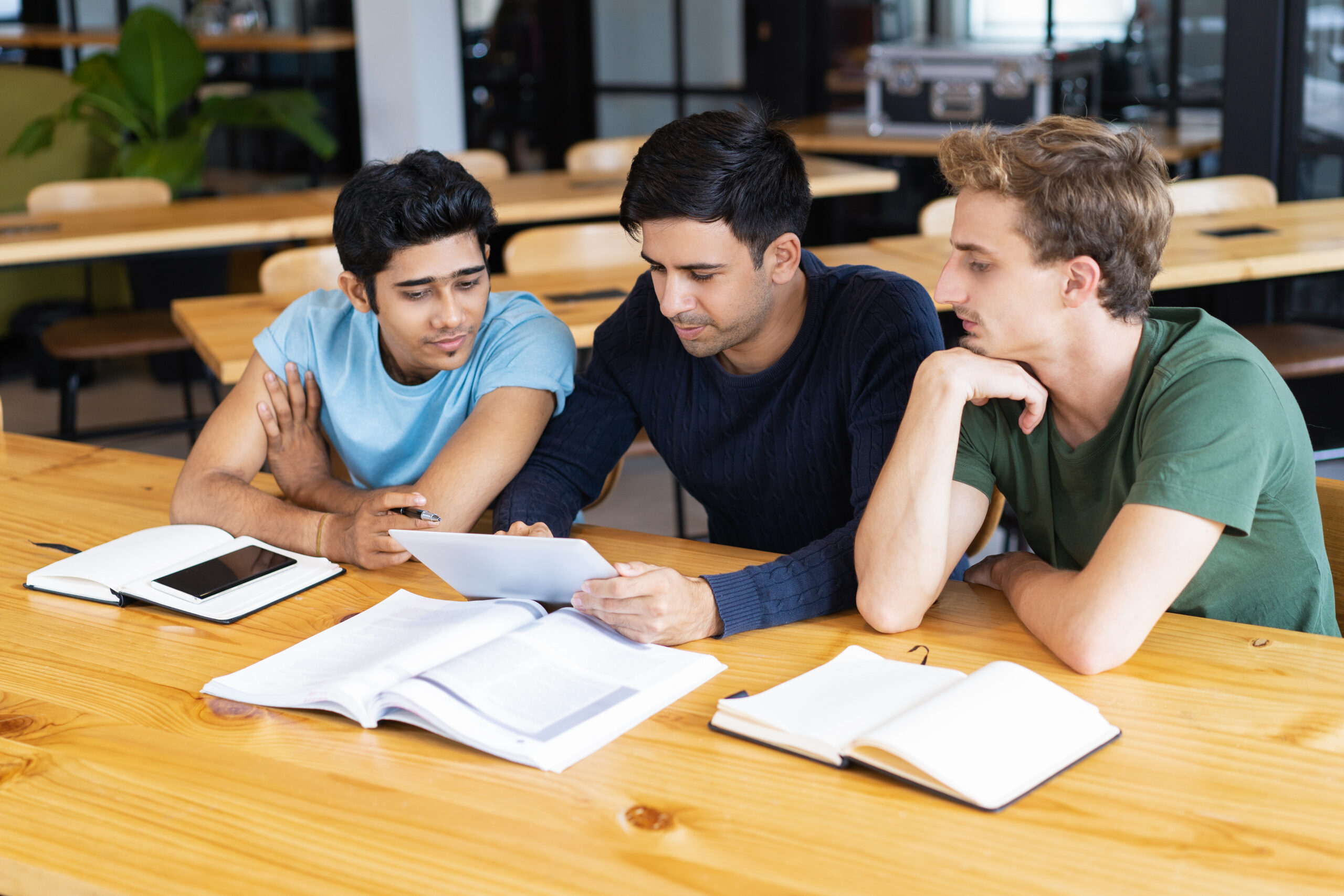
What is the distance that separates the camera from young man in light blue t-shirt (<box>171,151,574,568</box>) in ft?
5.65

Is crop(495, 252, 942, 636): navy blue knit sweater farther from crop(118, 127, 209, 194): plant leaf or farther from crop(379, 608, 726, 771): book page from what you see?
crop(118, 127, 209, 194): plant leaf

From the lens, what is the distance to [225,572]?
1574mm

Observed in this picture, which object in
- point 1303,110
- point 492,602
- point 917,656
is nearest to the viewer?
point 917,656

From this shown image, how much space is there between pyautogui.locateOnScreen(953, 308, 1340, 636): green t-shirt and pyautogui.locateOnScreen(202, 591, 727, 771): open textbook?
0.47m

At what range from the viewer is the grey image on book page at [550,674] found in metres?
1.17

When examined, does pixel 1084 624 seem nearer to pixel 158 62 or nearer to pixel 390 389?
pixel 390 389

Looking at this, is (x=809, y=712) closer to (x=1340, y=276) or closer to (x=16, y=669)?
(x=16, y=669)

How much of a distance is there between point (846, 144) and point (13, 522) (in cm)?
373

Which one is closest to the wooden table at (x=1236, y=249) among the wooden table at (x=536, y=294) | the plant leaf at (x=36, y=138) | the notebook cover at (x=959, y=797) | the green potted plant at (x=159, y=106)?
the wooden table at (x=536, y=294)

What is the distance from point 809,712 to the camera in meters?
1.15

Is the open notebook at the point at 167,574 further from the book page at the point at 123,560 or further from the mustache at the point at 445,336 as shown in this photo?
the mustache at the point at 445,336

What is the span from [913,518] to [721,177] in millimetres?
514

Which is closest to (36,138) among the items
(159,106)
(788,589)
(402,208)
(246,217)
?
(159,106)

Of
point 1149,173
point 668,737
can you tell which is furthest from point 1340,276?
point 668,737
